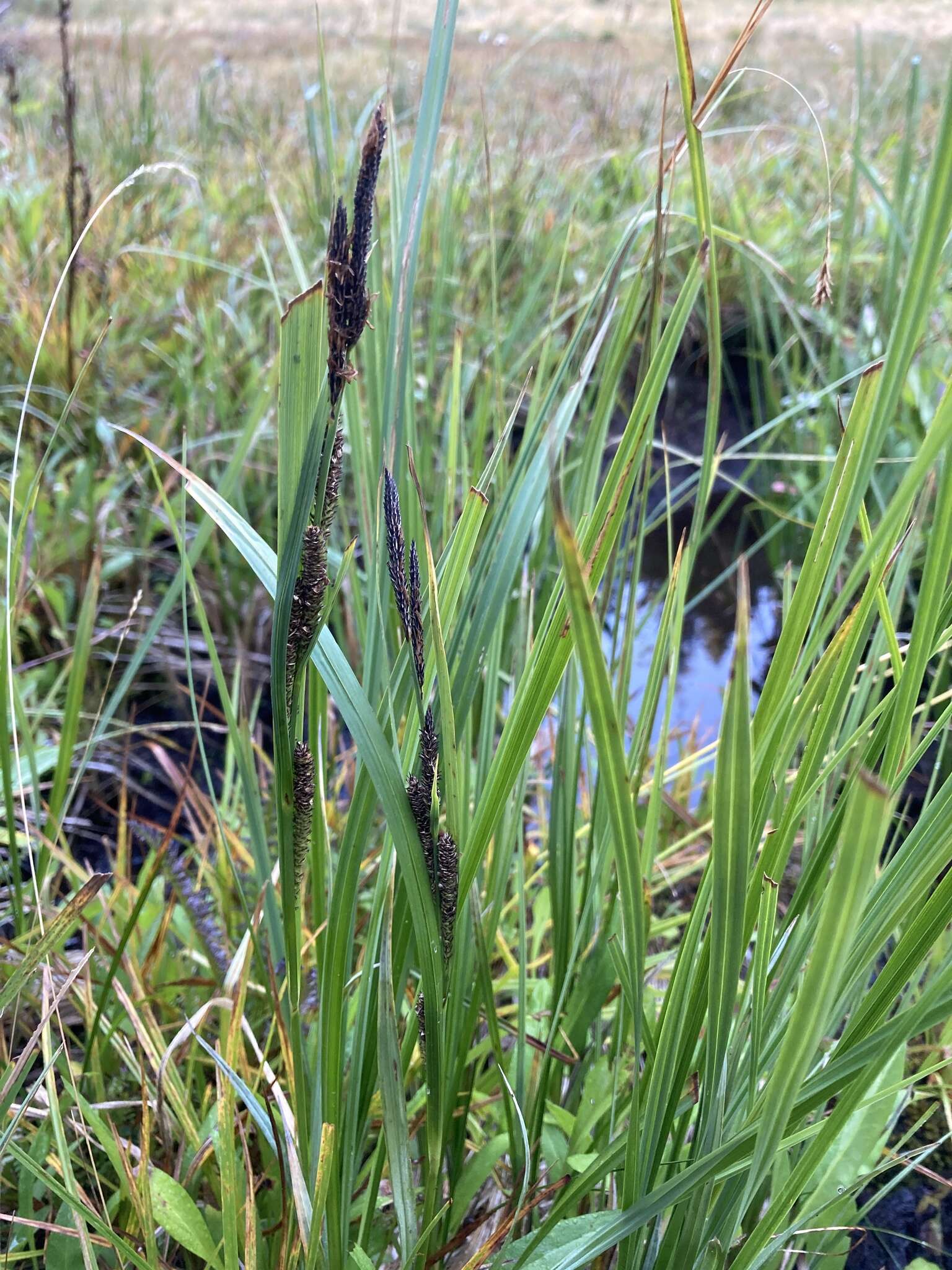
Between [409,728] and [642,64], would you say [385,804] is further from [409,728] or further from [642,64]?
[642,64]

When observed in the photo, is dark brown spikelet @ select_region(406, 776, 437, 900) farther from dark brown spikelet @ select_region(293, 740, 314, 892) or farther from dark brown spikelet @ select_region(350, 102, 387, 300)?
dark brown spikelet @ select_region(350, 102, 387, 300)

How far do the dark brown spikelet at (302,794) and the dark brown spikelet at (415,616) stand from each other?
0.21 feet

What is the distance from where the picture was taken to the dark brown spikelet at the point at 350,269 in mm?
259

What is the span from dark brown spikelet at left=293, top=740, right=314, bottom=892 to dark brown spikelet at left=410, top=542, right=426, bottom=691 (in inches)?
2.6

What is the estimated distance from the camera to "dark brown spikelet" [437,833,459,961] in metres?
0.36

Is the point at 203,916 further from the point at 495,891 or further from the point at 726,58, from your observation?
the point at 726,58

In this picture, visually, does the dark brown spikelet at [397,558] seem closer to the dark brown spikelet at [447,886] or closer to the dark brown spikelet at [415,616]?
the dark brown spikelet at [415,616]

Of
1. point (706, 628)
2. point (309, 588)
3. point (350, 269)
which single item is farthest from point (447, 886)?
point (706, 628)

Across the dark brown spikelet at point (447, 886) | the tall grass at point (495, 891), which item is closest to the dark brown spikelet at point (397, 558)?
the tall grass at point (495, 891)

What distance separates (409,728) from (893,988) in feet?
0.80

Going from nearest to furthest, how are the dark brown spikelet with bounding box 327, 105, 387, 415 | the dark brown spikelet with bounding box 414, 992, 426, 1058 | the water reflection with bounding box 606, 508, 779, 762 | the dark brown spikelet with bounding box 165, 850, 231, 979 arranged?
the dark brown spikelet with bounding box 327, 105, 387, 415 < the dark brown spikelet with bounding box 414, 992, 426, 1058 < the dark brown spikelet with bounding box 165, 850, 231, 979 < the water reflection with bounding box 606, 508, 779, 762

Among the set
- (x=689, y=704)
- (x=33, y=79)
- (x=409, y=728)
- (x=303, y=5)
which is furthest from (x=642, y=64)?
(x=409, y=728)

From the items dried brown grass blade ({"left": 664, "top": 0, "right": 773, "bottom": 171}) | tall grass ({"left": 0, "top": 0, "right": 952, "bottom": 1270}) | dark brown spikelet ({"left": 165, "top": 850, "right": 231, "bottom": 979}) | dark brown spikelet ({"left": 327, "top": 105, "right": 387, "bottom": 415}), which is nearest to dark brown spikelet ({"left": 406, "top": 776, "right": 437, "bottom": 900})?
tall grass ({"left": 0, "top": 0, "right": 952, "bottom": 1270})

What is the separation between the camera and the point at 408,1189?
447 millimetres
